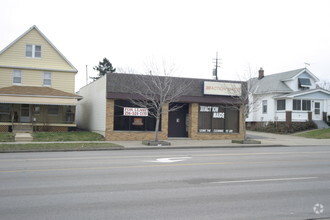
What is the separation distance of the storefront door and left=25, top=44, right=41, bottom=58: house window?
13595 mm

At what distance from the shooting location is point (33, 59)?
1244 inches

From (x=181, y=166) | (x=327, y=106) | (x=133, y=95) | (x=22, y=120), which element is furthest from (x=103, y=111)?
Result: (x=327, y=106)

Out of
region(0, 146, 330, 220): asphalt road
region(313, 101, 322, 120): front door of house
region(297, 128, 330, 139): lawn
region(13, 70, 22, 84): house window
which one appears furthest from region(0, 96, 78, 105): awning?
region(313, 101, 322, 120): front door of house

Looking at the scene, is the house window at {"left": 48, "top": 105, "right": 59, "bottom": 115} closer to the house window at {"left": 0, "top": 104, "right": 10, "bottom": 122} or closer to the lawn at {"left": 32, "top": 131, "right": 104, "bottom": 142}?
the house window at {"left": 0, "top": 104, "right": 10, "bottom": 122}

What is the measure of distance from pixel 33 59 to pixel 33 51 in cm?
76

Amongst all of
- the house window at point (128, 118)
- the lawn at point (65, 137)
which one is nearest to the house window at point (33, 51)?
the lawn at point (65, 137)

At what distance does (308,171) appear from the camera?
11703 mm

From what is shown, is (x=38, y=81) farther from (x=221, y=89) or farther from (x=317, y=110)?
(x=317, y=110)

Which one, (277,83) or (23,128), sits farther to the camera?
(277,83)

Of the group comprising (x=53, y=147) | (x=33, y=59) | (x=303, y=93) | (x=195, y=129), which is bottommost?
(x=53, y=147)

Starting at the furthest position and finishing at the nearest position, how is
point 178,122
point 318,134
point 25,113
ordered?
point 318,134
point 25,113
point 178,122

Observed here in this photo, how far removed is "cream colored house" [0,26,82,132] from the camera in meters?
29.1

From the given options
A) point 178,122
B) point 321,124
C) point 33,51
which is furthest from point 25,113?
point 321,124

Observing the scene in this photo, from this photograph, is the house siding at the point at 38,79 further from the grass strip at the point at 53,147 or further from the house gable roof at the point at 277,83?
the house gable roof at the point at 277,83
